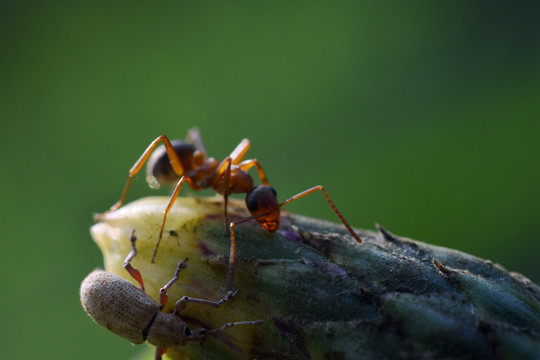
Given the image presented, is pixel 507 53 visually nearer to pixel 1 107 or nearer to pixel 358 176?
pixel 358 176

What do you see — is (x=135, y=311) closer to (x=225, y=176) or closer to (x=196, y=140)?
(x=225, y=176)

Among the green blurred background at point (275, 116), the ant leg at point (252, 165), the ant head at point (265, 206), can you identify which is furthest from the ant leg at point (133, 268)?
the green blurred background at point (275, 116)

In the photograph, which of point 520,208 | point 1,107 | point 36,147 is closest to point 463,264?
point 520,208

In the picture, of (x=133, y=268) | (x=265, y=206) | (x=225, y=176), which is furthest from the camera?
(x=225, y=176)

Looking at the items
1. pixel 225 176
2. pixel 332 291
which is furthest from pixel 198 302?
pixel 225 176

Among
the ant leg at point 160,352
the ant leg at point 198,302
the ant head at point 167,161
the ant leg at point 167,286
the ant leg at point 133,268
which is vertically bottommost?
the ant leg at point 160,352

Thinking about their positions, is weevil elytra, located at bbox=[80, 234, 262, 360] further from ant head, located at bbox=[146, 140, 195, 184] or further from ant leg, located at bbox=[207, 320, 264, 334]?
ant head, located at bbox=[146, 140, 195, 184]

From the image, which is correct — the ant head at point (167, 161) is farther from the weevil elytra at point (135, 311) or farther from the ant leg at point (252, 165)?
the weevil elytra at point (135, 311)
